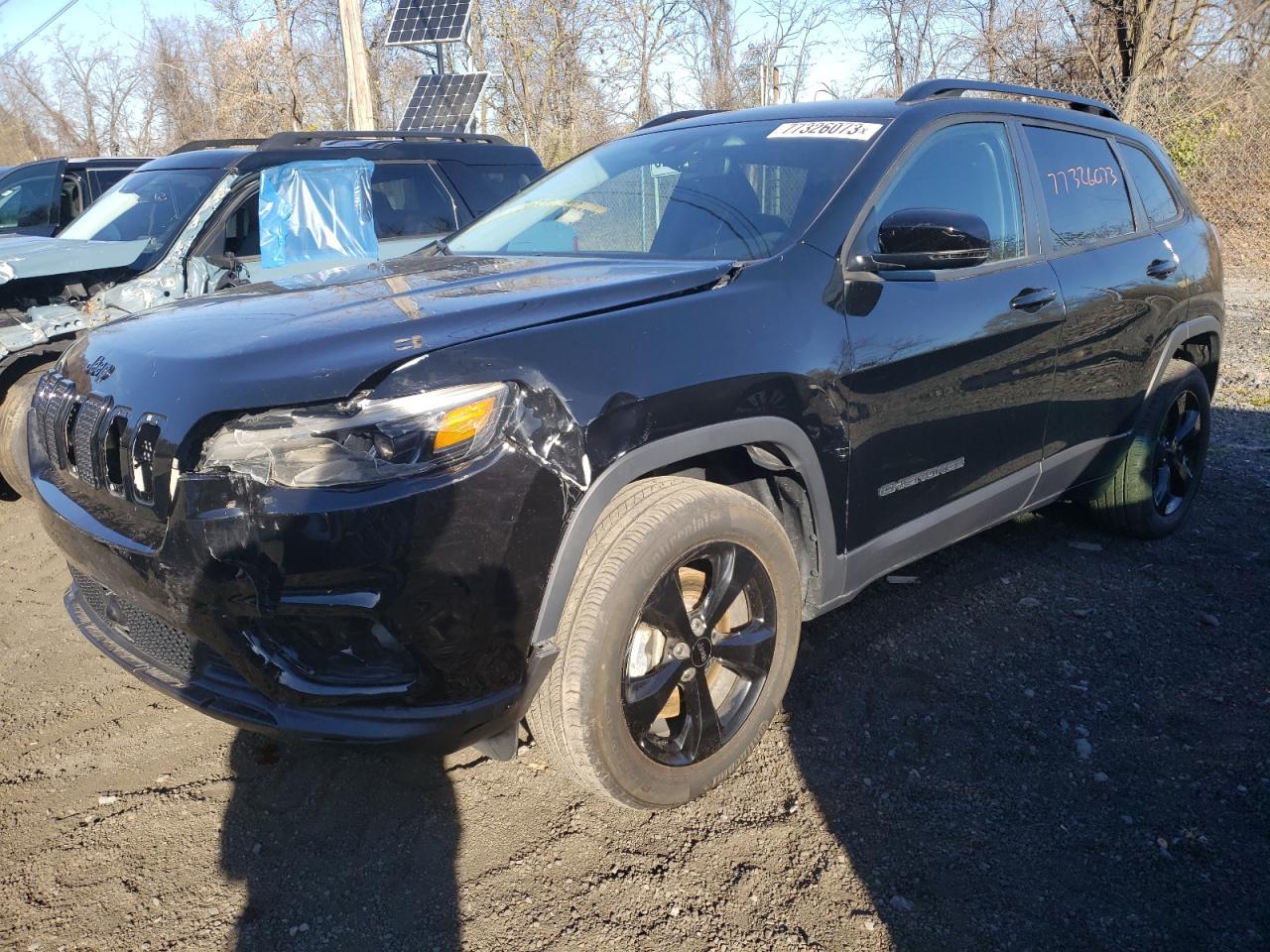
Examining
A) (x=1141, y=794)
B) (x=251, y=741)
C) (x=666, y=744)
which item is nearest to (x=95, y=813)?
(x=251, y=741)

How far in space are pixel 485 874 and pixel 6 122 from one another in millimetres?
38717

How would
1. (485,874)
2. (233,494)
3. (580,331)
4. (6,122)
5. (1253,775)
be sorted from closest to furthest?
(233,494) → (580,331) → (485,874) → (1253,775) → (6,122)

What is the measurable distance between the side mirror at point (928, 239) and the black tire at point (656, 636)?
0.86 meters

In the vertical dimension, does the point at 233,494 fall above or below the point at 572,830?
above

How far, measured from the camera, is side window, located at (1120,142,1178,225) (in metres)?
4.08

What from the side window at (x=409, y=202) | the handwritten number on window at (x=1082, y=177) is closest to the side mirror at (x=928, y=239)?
the handwritten number on window at (x=1082, y=177)

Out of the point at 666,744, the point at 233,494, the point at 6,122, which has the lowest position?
the point at 666,744

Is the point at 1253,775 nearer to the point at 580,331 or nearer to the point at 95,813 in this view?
the point at 580,331

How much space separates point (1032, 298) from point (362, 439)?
2.41 meters

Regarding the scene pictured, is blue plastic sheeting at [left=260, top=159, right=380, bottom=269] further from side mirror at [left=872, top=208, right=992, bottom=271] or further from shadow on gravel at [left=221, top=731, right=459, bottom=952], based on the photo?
side mirror at [left=872, top=208, right=992, bottom=271]

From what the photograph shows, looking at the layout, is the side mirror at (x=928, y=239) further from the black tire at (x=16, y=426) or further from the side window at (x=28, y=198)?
the side window at (x=28, y=198)

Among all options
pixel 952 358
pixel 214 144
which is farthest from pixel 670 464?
pixel 214 144

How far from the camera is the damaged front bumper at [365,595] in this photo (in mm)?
1852

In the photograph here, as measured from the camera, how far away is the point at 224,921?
2160mm
